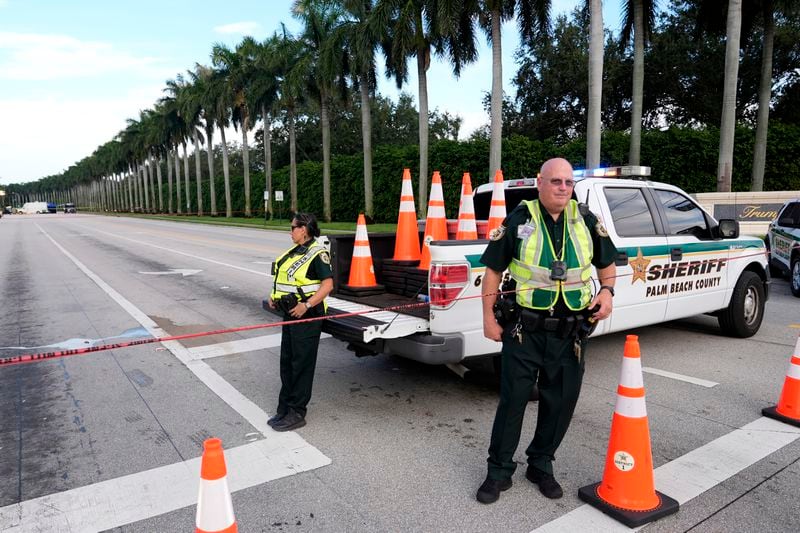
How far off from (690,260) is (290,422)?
4.28 meters

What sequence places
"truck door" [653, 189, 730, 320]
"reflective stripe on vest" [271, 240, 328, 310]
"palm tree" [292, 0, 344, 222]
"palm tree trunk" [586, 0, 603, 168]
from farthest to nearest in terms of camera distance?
1. "palm tree" [292, 0, 344, 222]
2. "palm tree trunk" [586, 0, 603, 168]
3. "truck door" [653, 189, 730, 320]
4. "reflective stripe on vest" [271, 240, 328, 310]

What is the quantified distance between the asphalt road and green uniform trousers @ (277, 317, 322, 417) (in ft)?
0.77

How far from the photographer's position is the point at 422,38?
25.0 meters

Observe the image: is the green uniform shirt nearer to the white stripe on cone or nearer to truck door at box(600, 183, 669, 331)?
the white stripe on cone

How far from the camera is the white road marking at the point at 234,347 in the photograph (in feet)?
20.8

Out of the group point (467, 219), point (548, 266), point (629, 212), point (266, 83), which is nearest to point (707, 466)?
point (548, 266)

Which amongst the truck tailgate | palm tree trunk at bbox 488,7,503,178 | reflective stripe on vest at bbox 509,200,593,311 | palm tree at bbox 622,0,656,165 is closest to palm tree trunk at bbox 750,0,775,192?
palm tree at bbox 622,0,656,165

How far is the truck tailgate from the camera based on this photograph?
424 centimetres

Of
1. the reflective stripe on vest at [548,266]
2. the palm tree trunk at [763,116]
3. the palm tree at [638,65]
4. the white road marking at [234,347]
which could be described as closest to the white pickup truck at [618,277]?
the reflective stripe on vest at [548,266]

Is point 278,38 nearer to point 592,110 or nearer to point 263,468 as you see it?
point 592,110

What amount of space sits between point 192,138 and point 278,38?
101ft

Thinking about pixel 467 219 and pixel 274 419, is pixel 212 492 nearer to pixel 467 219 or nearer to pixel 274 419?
pixel 274 419

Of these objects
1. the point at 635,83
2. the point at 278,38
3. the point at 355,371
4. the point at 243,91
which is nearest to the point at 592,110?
the point at 635,83

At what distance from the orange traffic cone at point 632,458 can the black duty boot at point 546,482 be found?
247mm
